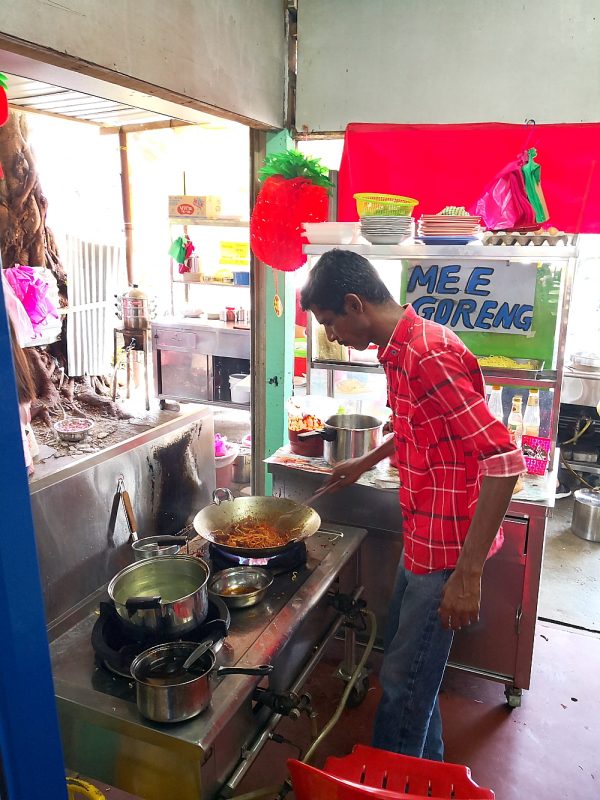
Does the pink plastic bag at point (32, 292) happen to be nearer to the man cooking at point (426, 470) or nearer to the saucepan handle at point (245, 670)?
the man cooking at point (426, 470)

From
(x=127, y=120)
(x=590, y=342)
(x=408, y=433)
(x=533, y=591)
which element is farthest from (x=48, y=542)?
A: (x=590, y=342)

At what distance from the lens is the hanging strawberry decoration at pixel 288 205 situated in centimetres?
330

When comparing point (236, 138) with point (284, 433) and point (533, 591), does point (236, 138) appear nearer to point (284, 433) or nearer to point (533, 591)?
point (284, 433)

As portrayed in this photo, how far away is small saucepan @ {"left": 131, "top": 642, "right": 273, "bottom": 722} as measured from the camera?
164 centimetres

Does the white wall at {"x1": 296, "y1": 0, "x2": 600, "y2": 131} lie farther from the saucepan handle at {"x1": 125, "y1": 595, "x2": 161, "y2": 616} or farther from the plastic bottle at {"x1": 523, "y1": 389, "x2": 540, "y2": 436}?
the saucepan handle at {"x1": 125, "y1": 595, "x2": 161, "y2": 616}

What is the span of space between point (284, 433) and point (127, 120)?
11.0 ft

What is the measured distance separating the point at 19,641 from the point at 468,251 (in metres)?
2.53

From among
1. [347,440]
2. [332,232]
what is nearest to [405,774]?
[347,440]

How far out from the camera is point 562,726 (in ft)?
9.53

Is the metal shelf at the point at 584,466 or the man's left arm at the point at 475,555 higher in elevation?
the man's left arm at the point at 475,555

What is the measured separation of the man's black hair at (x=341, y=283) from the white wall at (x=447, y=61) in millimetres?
1772

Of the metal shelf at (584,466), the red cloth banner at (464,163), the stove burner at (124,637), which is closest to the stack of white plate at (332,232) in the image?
the red cloth banner at (464,163)

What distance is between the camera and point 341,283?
2119mm

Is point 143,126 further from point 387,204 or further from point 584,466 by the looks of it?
point 584,466
